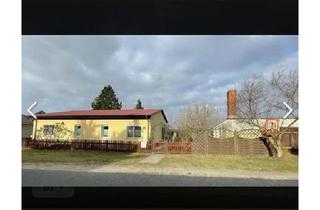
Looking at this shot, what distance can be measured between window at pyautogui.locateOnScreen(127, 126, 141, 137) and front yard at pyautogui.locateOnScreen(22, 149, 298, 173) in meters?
0.69

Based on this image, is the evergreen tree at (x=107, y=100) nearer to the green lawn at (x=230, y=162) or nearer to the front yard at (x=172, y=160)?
the front yard at (x=172, y=160)

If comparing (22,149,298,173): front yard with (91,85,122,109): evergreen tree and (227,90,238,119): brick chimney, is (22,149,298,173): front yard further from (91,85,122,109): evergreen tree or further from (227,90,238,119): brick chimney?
(91,85,122,109): evergreen tree

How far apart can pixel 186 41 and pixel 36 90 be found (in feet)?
15.4

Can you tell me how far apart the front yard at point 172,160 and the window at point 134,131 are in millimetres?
693

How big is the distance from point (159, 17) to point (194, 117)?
8.26m

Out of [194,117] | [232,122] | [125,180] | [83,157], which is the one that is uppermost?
[194,117]

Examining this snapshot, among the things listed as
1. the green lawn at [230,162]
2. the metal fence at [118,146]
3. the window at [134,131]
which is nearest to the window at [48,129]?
the metal fence at [118,146]

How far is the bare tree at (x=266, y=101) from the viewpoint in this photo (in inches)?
504

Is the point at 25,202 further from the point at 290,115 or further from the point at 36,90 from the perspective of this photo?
the point at 290,115

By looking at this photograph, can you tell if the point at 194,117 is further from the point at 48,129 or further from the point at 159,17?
the point at 159,17

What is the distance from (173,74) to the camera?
13.4 m

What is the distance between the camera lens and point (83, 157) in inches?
522

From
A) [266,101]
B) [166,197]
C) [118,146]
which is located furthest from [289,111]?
[166,197]

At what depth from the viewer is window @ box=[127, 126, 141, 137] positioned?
13.9m
